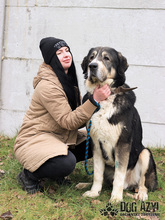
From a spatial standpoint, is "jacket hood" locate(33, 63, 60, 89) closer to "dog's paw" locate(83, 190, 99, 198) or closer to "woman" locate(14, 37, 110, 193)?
"woman" locate(14, 37, 110, 193)

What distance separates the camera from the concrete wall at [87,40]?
16.3 feet

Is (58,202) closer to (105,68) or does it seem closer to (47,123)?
(47,123)

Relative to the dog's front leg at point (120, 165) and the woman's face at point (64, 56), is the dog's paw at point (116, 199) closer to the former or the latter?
the dog's front leg at point (120, 165)

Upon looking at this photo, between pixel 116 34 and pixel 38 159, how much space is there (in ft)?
10.1

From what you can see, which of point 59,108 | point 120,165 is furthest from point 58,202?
point 59,108

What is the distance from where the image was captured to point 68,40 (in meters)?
5.23

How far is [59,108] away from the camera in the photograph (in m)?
2.97

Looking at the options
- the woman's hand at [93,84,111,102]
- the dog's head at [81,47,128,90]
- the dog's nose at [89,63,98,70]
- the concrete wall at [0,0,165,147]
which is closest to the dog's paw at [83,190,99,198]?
the woman's hand at [93,84,111,102]

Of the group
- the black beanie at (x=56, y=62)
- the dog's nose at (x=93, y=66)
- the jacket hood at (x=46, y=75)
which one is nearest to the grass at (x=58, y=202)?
the black beanie at (x=56, y=62)

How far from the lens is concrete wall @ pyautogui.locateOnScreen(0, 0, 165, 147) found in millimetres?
4957

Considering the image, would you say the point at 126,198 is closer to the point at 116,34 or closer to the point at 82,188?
the point at 82,188

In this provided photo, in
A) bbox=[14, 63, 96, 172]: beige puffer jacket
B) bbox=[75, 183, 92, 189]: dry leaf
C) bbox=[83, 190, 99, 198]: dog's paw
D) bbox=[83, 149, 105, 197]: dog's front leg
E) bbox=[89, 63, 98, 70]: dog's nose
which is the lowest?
bbox=[75, 183, 92, 189]: dry leaf

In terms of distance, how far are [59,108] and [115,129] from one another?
0.65 metres

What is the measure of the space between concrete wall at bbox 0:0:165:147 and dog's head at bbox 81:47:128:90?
6.52 feet
